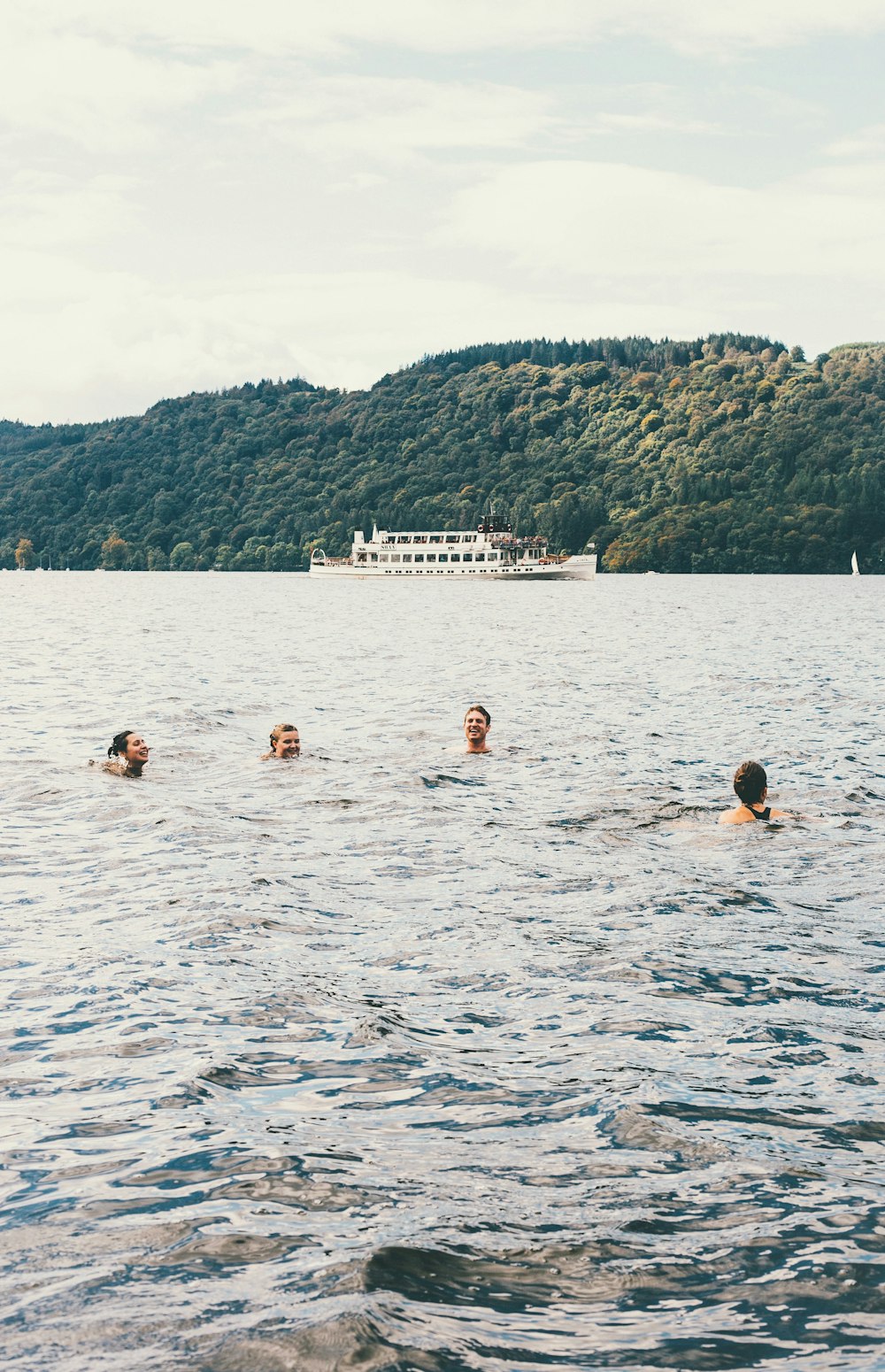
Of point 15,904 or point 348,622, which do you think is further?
point 348,622

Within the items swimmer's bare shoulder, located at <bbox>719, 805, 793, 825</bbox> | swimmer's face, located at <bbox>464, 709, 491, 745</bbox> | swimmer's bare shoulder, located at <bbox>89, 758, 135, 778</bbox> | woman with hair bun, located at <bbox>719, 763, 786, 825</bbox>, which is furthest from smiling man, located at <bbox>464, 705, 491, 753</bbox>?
woman with hair bun, located at <bbox>719, 763, 786, 825</bbox>

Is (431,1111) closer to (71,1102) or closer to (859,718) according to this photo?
(71,1102)

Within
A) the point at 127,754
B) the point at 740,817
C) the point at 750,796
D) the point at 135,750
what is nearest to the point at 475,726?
the point at 135,750

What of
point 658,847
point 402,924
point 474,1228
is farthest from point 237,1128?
point 658,847

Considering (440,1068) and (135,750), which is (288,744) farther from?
(440,1068)

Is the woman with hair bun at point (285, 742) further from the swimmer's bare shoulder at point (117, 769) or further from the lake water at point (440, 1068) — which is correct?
the swimmer's bare shoulder at point (117, 769)

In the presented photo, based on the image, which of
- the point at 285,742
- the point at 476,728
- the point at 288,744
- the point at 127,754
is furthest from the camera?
the point at 476,728

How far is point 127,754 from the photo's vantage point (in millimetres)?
24812

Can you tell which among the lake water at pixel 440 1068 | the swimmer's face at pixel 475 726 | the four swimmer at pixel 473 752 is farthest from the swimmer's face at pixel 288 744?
the swimmer's face at pixel 475 726

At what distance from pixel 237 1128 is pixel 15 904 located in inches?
275

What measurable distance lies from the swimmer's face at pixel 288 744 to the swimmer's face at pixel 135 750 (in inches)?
103

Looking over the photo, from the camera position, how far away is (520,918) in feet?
48.6

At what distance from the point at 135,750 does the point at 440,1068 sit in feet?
51.3

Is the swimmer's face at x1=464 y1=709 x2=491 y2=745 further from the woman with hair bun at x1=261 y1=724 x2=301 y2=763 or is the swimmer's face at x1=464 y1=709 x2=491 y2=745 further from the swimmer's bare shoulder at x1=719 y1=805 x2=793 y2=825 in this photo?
the swimmer's bare shoulder at x1=719 y1=805 x2=793 y2=825
